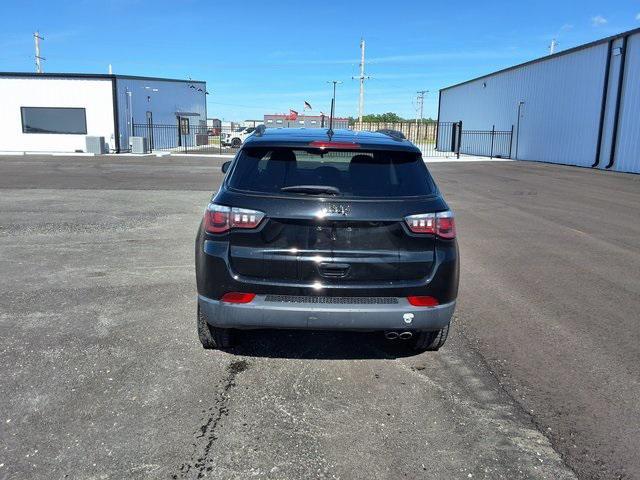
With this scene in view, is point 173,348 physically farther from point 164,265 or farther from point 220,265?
point 164,265

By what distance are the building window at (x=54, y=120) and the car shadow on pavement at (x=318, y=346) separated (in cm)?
3352

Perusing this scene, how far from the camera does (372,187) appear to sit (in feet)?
12.0

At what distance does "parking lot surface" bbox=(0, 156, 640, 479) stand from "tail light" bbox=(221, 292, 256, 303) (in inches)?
24.4

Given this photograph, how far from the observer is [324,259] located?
3441 mm

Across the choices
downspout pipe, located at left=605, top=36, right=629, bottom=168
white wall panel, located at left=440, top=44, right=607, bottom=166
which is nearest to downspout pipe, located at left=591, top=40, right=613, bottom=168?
white wall panel, located at left=440, top=44, right=607, bottom=166

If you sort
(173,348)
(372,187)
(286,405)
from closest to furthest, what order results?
1. (286,405)
2. (372,187)
3. (173,348)

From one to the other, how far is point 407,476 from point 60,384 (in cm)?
240

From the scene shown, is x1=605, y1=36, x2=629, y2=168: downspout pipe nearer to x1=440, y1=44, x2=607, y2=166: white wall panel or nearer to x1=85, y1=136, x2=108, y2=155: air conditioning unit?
x1=440, y1=44, x2=607, y2=166: white wall panel

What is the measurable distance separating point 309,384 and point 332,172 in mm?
1495

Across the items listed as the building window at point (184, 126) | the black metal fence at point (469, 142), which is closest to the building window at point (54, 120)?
the building window at point (184, 126)

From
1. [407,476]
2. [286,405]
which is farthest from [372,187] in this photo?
[407,476]

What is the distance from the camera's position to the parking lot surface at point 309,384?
112 inches

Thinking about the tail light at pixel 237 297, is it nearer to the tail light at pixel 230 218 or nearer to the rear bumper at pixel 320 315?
the rear bumper at pixel 320 315

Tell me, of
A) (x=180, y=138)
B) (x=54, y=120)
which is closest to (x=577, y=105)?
(x=180, y=138)
